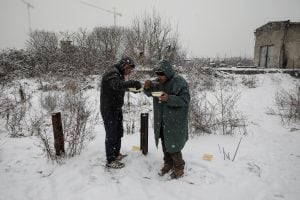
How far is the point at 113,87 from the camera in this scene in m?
3.47

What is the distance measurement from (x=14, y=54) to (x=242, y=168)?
68.8ft

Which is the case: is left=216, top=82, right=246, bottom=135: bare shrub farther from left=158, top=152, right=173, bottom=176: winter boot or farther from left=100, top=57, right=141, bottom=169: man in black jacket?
left=100, top=57, right=141, bottom=169: man in black jacket

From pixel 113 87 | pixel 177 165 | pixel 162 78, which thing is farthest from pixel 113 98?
pixel 177 165

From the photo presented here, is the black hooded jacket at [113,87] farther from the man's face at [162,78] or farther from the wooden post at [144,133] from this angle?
the wooden post at [144,133]

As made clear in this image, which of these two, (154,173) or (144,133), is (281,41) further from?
(154,173)

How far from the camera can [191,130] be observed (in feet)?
18.1

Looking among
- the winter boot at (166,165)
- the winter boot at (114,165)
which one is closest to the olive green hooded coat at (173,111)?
the winter boot at (166,165)

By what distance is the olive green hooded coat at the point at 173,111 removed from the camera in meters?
3.33

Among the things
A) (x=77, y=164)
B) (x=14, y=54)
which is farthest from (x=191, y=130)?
(x=14, y=54)

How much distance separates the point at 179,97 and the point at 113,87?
3.33 ft

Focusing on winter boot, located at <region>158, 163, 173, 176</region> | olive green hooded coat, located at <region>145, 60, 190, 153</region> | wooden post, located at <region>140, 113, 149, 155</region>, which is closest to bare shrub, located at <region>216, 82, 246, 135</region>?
wooden post, located at <region>140, 113, 149, 155</region>

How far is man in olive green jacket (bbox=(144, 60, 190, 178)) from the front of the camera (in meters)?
3.32

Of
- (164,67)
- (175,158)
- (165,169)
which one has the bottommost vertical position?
(165,169)

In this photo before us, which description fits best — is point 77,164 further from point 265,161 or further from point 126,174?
point 265,161
